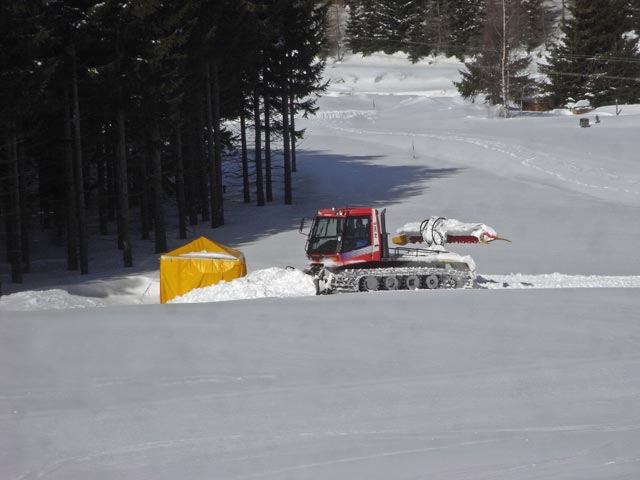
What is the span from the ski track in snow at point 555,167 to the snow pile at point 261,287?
900 inches

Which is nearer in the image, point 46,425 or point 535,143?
point 46,425

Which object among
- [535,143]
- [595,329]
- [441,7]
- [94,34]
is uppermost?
[441,7]

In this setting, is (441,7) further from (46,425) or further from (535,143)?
(46,425)

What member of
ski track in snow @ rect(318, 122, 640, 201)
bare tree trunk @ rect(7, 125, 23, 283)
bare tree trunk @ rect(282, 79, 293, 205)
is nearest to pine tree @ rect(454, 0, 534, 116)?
ski track in snow @ rect(318, 122, 640, 201)

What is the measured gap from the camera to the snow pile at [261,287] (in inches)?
666

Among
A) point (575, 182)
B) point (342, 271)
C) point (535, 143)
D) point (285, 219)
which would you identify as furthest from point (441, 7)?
point (342, 271)

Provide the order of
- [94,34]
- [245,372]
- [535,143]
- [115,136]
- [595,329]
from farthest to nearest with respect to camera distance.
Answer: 1. [535,143]
2. [115,136]
3. [94,34]
4. [595,329]
5. [245,372]

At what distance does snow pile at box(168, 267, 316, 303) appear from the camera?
55.5 feet

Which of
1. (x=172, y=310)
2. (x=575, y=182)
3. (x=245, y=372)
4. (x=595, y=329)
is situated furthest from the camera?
(x=575, y=182)

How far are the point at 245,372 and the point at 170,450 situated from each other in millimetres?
2438

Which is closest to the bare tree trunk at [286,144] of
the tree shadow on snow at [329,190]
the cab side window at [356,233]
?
the tree shadow on snow at [329,190]

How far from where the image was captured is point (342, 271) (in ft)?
58.1

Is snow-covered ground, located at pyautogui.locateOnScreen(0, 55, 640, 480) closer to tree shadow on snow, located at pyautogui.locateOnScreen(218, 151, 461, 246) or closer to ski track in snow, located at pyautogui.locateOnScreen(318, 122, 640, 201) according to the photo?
tree shadow on snow, located at pyautogui.locateOnScreen(218, 151, 461, 246)

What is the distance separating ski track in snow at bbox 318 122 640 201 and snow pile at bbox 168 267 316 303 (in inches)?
900
